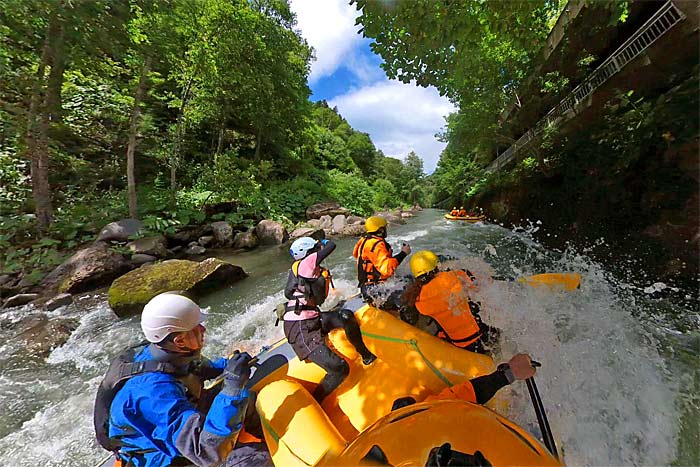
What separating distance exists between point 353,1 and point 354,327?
3.78m

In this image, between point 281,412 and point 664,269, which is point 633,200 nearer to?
point 664,269

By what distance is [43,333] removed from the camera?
4.75 meters

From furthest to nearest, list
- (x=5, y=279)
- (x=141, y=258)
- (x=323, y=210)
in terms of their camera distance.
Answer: (x=323, y=210) < (x=141, y=258) < (x=5, y=279)

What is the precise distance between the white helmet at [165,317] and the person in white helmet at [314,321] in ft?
3.69

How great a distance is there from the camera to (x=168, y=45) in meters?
8.97

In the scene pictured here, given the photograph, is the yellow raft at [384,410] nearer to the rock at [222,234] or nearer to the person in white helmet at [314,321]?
the person in white helmet at [314,321]

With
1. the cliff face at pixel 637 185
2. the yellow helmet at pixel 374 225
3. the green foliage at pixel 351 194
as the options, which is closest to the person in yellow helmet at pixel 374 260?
the yellow helmet at pixel 374 225

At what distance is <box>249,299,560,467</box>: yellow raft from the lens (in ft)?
4.02

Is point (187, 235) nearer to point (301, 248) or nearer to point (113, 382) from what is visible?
point (301, 248)

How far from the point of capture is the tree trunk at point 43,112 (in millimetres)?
7016

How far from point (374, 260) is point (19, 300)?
306 inches

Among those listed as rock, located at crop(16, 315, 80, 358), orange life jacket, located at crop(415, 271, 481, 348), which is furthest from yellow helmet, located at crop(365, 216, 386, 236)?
rock, located at crop(16, 315, 80, 358)

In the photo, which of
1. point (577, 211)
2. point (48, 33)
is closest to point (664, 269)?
point (577, 211)

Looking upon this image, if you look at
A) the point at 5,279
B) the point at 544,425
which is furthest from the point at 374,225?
the point at 5,279
